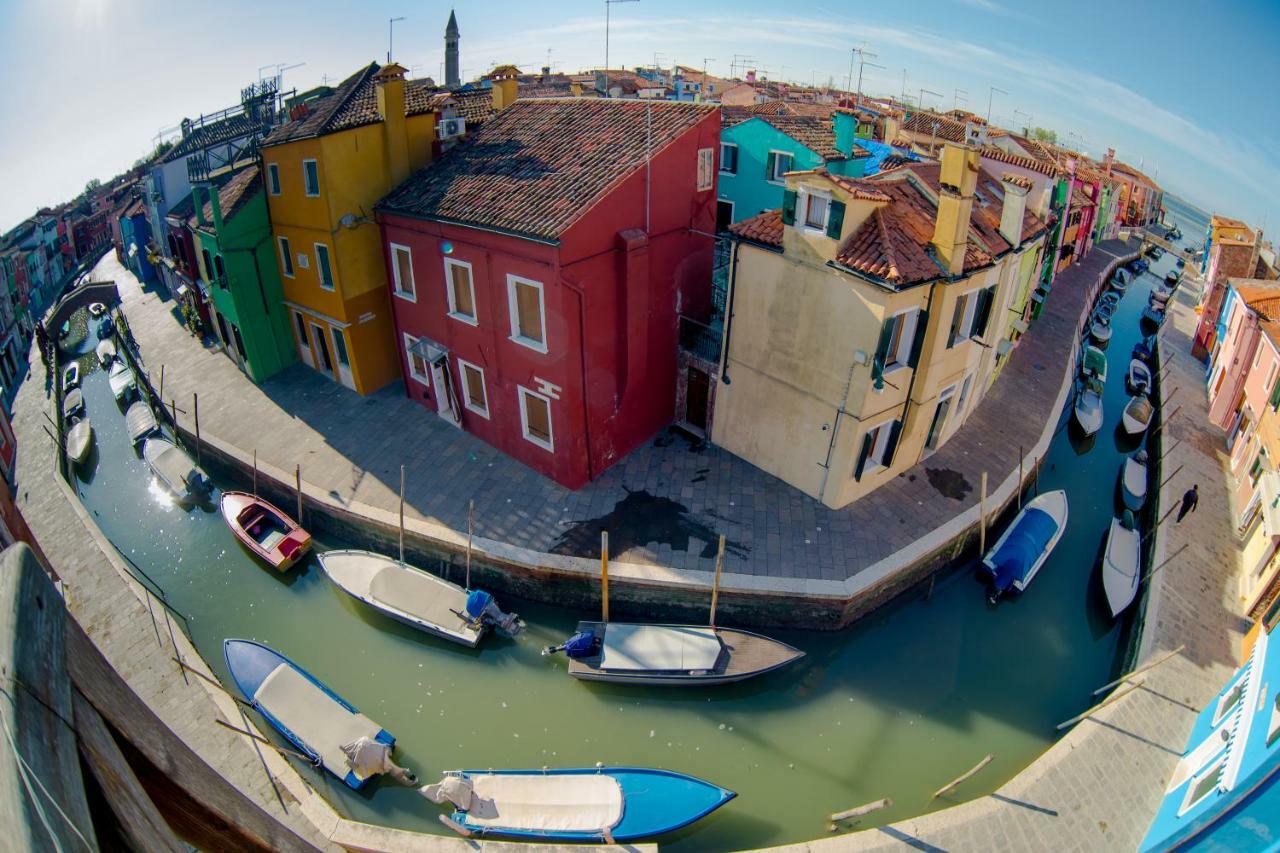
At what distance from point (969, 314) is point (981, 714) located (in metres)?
9.42

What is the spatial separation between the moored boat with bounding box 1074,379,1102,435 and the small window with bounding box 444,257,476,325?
2198 centimetres

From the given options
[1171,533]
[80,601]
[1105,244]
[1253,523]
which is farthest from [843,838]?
[1105,244]

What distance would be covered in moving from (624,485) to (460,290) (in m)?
6.88

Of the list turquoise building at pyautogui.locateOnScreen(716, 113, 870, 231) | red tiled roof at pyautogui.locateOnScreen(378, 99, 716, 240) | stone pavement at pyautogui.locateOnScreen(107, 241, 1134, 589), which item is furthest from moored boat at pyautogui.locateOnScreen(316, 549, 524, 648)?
turquoise building at pyautogui.locateOnScreen(716, 113, 870, 231)

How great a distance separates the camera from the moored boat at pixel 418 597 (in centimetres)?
1616

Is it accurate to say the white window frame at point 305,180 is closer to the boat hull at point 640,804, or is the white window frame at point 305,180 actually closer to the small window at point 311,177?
the small window at point 311,177

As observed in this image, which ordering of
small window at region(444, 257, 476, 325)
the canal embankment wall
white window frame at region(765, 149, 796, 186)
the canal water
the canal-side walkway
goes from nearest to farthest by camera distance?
the canal-side walkway
the canal water
the canal embankment wall
small window at region(444, 257, 476, 325)
white window frame at region(765, 149, 796, 186)

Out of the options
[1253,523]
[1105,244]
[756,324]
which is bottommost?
[1105,244]

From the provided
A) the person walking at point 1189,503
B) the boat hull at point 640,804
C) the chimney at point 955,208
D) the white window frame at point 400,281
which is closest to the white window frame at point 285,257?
the white window frame at point 400,281

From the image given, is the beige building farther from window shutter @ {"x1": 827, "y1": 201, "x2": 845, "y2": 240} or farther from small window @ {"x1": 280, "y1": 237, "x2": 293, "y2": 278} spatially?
small window @ {"x1": 280, "y1": 237, "x2": 293, "y2": 278}

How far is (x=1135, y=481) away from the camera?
22.1m

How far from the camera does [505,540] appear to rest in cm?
1752

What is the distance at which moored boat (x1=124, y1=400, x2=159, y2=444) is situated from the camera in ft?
78.8

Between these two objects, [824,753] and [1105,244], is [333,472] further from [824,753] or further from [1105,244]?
[1105,244]
